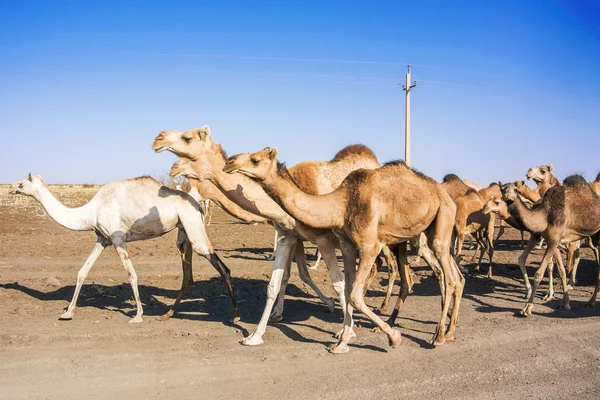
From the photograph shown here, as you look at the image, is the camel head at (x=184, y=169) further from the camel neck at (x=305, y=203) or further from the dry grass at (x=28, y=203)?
the dry grass at (x=28, y=203)

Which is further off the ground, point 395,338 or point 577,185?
point 577,185

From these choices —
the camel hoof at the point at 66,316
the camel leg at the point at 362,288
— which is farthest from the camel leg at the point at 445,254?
the camel hoof at the point at 66,316

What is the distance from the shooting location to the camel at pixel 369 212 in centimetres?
705

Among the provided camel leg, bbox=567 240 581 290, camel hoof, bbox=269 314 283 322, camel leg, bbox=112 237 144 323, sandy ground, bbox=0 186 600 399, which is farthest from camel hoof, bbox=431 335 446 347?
camel leg, bbox=567 240 581 290

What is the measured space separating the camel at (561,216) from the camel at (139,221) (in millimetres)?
5584

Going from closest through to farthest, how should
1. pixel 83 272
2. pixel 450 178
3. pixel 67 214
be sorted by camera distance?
pixel 83 272 → pixel 67 214 → pixel 450 178

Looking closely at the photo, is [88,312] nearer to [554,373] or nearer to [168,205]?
[168,205]

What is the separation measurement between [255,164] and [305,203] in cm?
88

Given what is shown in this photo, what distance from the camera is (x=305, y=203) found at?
7191 millimetres

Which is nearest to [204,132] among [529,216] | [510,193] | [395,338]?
[395,338]

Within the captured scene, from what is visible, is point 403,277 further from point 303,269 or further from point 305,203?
point 305,203

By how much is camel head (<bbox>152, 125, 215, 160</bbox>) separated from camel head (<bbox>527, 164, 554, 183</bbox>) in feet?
33.4

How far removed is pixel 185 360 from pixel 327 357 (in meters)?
1.84

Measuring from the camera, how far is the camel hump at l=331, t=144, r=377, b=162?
10.1 m
